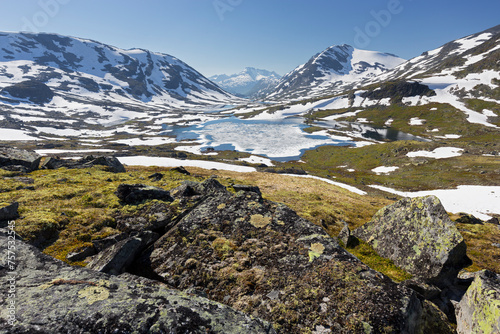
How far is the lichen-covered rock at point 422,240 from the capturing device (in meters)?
9.90

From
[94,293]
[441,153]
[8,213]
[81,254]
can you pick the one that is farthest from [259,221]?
[441,153]

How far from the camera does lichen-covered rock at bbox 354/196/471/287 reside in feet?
32.5

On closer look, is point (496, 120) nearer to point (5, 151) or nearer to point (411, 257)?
point (411, 257)

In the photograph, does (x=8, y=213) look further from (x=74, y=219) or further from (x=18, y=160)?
(x=18, y=160)

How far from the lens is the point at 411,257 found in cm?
1062

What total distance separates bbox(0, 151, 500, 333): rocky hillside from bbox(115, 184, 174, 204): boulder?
0.20 feet

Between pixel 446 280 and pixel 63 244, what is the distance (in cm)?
1658

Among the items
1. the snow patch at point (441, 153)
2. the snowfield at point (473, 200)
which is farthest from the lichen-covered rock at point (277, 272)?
the snow patch at point (441, 153)

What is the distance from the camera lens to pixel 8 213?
9656mm

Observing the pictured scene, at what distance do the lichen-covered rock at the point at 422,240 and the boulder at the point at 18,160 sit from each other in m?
29.6

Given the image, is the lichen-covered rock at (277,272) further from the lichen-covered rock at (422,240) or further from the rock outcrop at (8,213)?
the rock outcrop at (8,213)

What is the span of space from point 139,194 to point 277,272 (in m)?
8.95

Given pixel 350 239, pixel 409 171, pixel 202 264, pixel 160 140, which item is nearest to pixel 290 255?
pixel 202 264

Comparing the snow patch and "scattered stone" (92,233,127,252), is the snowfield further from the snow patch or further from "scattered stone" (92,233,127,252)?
"scattered stone" (92,233,127,252)
